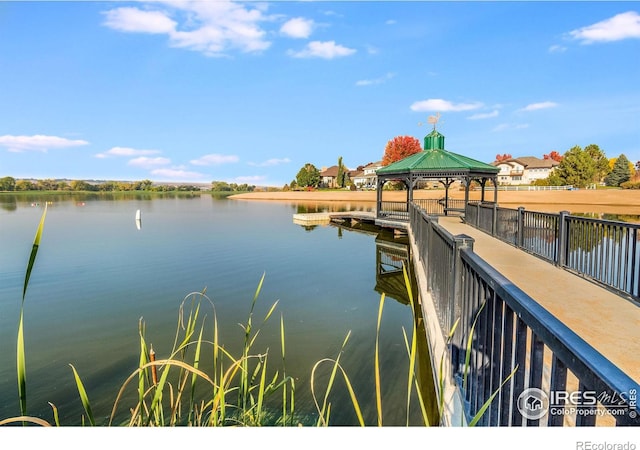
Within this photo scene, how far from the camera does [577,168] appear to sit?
4962 centimetres

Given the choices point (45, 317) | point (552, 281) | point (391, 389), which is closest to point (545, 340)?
point (391, 389)

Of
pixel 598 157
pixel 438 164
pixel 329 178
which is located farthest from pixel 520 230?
pixel 329 178

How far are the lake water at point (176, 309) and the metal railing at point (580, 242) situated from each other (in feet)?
9.90

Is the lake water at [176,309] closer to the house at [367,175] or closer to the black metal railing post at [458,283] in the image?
the black metal railing post at [458,283]

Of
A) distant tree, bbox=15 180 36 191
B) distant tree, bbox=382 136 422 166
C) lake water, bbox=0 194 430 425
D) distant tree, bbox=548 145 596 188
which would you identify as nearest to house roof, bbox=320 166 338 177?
distant tree, bbox=382 136 422 166

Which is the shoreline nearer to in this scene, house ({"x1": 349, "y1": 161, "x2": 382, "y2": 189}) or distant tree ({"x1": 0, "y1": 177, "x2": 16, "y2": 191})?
house ({"x1": 349, "y1": 161, "x2": 382, "y2": 189})

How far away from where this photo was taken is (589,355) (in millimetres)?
1008

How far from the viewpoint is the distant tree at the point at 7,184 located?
9519 cm

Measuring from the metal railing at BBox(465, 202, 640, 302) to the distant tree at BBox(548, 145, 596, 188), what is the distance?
165ft

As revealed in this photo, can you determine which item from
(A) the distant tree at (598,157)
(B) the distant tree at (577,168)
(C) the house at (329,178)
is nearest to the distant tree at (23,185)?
(C) the house at (329,178)

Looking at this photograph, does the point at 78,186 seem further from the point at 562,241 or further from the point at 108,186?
the point at 562,241

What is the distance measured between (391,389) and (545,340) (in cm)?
375

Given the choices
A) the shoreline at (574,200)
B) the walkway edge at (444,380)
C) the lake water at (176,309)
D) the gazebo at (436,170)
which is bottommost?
the lake water at (176,309)
